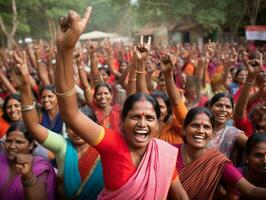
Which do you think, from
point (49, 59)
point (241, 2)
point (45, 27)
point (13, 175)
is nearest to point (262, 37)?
point (49, 59)

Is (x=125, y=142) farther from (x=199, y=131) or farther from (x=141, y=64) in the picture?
(x=141, y=64)

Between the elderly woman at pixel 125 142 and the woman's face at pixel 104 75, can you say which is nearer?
the elderly woman at pixel 125 142

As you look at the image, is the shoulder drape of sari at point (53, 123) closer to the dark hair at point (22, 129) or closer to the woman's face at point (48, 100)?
the woman's face at point (48, 100)

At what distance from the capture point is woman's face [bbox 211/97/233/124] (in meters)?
3.16

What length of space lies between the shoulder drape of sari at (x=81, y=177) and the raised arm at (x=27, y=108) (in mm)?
249

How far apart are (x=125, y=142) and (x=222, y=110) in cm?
147

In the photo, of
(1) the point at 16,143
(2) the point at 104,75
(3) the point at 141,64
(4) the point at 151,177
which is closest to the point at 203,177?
(4) the point at 151,177

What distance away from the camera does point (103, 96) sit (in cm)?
393

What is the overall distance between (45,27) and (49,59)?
27.6 m

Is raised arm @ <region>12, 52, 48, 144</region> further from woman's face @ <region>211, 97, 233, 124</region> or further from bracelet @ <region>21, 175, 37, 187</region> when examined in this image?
woman's face @ <region>211, 97, 233, 124</region>

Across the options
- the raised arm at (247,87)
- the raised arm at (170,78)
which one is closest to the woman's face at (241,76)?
the raised arm at (247,87)

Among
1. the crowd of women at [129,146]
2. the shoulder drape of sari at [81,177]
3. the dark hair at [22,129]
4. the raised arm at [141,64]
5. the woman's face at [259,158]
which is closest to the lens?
the crowd of women at [129,146]

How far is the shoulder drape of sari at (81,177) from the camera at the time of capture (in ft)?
7.78

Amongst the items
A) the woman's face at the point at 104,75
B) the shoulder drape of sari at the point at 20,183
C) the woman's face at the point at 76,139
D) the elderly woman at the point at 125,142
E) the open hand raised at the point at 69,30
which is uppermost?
the open hand raised at the point at 69,30
